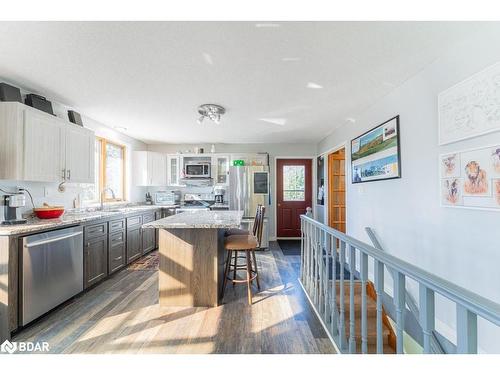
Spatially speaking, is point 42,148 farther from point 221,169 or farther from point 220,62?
point 221,169

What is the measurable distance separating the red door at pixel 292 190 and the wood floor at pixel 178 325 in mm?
2873

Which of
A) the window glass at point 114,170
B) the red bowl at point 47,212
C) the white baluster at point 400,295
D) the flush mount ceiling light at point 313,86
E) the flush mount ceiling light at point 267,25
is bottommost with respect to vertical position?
the white baluster at point 400,295

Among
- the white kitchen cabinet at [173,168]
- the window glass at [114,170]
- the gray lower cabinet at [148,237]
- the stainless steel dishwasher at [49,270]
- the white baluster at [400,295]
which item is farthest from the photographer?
the white kitchen cabinet at [173,168]

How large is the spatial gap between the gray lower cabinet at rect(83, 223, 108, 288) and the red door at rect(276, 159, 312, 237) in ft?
12.0

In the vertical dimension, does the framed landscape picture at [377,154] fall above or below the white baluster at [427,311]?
above

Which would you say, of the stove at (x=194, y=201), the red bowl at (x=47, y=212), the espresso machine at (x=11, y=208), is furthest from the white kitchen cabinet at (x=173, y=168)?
the espresso machine at (x=11, y=208)

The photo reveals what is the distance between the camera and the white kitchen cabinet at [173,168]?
5.24 meters

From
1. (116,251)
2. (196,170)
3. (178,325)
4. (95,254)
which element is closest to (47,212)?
(95,254)

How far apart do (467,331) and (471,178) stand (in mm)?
1356

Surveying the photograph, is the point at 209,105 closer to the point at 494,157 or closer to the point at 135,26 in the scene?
the point at 135,26

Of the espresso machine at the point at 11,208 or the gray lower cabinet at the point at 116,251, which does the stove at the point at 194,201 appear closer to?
the gray lower cabinet at the point at 116,251

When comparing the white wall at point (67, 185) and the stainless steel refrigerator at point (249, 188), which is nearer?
the white wall at point (67, 185)

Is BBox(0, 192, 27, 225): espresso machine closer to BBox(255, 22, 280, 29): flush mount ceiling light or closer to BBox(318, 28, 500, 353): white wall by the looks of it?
BBox(255, 22, 280, 29): flush mount ceiling light

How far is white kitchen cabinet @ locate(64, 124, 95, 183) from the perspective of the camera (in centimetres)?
280
